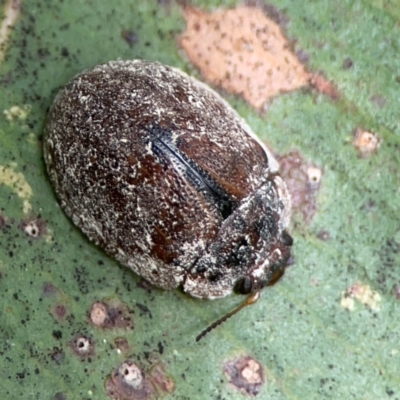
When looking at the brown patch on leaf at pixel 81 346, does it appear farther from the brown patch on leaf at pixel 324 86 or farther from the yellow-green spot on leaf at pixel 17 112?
the brown patch on leaf at pixel 324 86

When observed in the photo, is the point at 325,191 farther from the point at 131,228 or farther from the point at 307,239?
the point at 131,228

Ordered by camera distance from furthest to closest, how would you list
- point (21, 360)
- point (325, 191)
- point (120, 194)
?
1. point (325, 191)
2. point (21, 360)
3. point (120, 194)

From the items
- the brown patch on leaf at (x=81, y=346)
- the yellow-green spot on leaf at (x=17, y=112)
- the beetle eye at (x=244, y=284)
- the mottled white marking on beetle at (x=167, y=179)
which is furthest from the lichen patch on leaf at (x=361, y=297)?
the yellow-green spot on leaf at (x=17, y=112)

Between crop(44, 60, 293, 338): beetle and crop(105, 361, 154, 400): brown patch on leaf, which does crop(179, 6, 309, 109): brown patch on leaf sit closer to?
crop(44, 60, 293, 338): beetle

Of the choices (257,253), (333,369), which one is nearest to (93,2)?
(257,253)

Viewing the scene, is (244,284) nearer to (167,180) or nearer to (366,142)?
(167,180)

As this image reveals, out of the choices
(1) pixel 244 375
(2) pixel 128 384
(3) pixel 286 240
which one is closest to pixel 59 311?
(2) pixel 128 384

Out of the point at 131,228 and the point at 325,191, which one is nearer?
the point at 131,228
